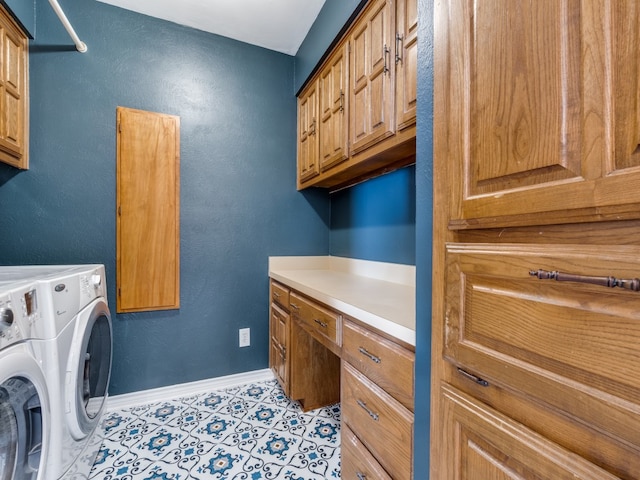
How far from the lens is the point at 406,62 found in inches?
45.8

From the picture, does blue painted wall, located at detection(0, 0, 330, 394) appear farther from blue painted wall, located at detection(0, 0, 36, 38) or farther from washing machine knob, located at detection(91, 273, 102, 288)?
washing machine knob, located at detection(91, 273, 102, 288)

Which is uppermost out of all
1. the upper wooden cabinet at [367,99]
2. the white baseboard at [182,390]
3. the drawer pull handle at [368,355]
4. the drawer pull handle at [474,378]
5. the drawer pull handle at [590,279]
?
the upper wooden cabinet at [367,99]

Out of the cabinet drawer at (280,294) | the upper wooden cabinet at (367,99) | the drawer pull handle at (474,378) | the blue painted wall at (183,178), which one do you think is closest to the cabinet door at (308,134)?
the upper wooden cabinet at (367,99)

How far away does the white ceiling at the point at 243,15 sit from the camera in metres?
1.86

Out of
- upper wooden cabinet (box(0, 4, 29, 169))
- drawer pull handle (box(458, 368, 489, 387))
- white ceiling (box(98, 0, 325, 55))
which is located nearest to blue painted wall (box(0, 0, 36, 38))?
upper wooden cabinet (box(0, 4, 29, 169))

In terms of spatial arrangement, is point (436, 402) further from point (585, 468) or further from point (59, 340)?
point (59, 340)

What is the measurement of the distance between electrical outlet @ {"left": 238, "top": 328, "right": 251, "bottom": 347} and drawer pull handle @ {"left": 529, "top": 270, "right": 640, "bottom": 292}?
210 centimetres

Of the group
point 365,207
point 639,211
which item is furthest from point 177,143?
point 639,211

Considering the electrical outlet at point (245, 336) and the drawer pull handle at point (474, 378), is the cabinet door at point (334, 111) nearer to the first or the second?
the drawer pull handle at point (474, 378)

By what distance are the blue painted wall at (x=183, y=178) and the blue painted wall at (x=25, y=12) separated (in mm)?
37

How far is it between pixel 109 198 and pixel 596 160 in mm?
2324

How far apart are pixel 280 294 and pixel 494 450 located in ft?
5.37

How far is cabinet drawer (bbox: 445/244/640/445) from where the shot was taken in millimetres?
398

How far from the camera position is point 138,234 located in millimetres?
1968
